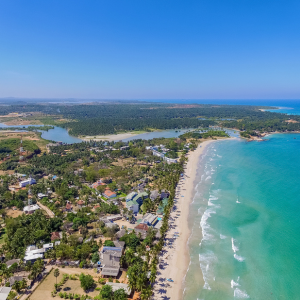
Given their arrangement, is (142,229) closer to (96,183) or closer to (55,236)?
(55,236)

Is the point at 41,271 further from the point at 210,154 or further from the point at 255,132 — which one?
the point at 255,132

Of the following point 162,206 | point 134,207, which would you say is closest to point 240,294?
point 162,206

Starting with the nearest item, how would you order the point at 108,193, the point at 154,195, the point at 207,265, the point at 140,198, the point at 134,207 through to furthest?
1. the point at 207,265
2. the point at 134,207
3. the point at 140,198
4. the point at 154,195
5. the point at 108,193

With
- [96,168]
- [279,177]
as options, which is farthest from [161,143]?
[279,177]

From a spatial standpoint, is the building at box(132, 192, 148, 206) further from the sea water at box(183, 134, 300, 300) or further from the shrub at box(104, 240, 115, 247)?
the shrub at box(104, 240, 115, 247)

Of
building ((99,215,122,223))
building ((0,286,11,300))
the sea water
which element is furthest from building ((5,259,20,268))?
the sea water

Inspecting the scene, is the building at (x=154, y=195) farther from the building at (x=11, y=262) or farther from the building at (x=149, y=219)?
the building at (x=11, y=262)
